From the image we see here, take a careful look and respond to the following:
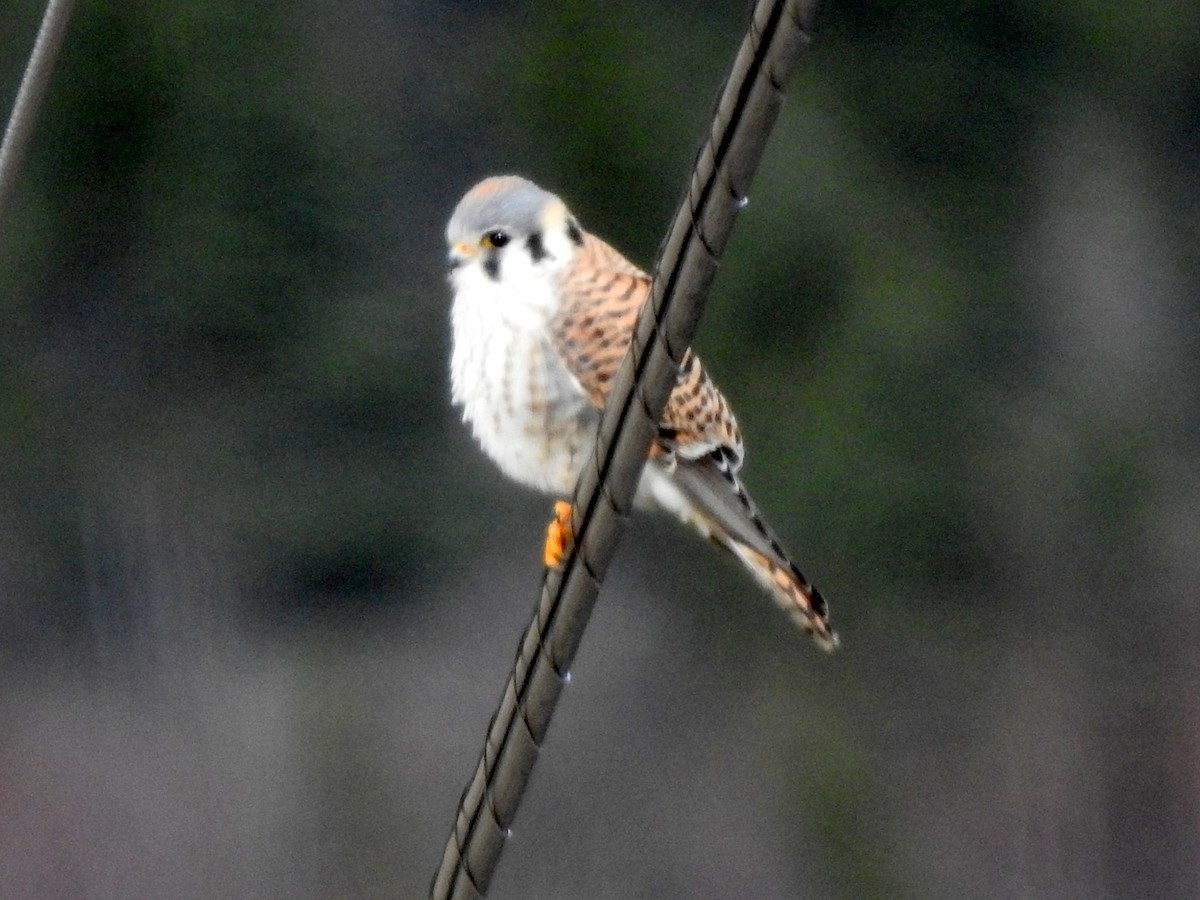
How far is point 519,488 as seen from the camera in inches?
222

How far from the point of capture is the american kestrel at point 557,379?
253 cm

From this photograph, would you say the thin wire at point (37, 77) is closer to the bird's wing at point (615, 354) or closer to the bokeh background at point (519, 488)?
the bird's wing at point (615, 354)

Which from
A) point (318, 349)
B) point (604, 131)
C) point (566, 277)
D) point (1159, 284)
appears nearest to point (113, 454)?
point (318, 349)

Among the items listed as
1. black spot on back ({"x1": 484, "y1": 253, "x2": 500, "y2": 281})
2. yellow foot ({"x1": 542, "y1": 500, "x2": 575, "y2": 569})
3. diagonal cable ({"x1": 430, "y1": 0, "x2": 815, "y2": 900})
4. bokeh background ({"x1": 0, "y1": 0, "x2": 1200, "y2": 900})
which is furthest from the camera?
bokeh background ({"x1": 0, "y1": 0, "x2": 1200, "y2": 900})

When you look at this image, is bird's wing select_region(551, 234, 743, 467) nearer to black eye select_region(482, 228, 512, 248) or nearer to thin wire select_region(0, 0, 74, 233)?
black eye select_region(482, 228, 512, 248)

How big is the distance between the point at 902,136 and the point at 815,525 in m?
1.19

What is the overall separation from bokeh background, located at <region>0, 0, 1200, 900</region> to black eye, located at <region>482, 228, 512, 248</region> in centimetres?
279

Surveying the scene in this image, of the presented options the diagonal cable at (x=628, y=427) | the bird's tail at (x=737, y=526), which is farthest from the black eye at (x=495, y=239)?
the diagonal cable at (x=628, y=427)

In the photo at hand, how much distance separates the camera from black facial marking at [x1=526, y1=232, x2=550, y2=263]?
2.66 metres

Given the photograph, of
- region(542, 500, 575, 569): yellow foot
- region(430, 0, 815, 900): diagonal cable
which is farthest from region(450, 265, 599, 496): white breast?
region(430, 0, 815, 900): diagonal cable

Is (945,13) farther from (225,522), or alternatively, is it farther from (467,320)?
(467,320)

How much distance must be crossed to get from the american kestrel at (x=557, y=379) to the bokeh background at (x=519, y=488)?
275 centimetres

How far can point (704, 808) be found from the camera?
5.79 metres

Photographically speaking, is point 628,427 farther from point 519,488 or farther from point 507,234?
point 519,488
